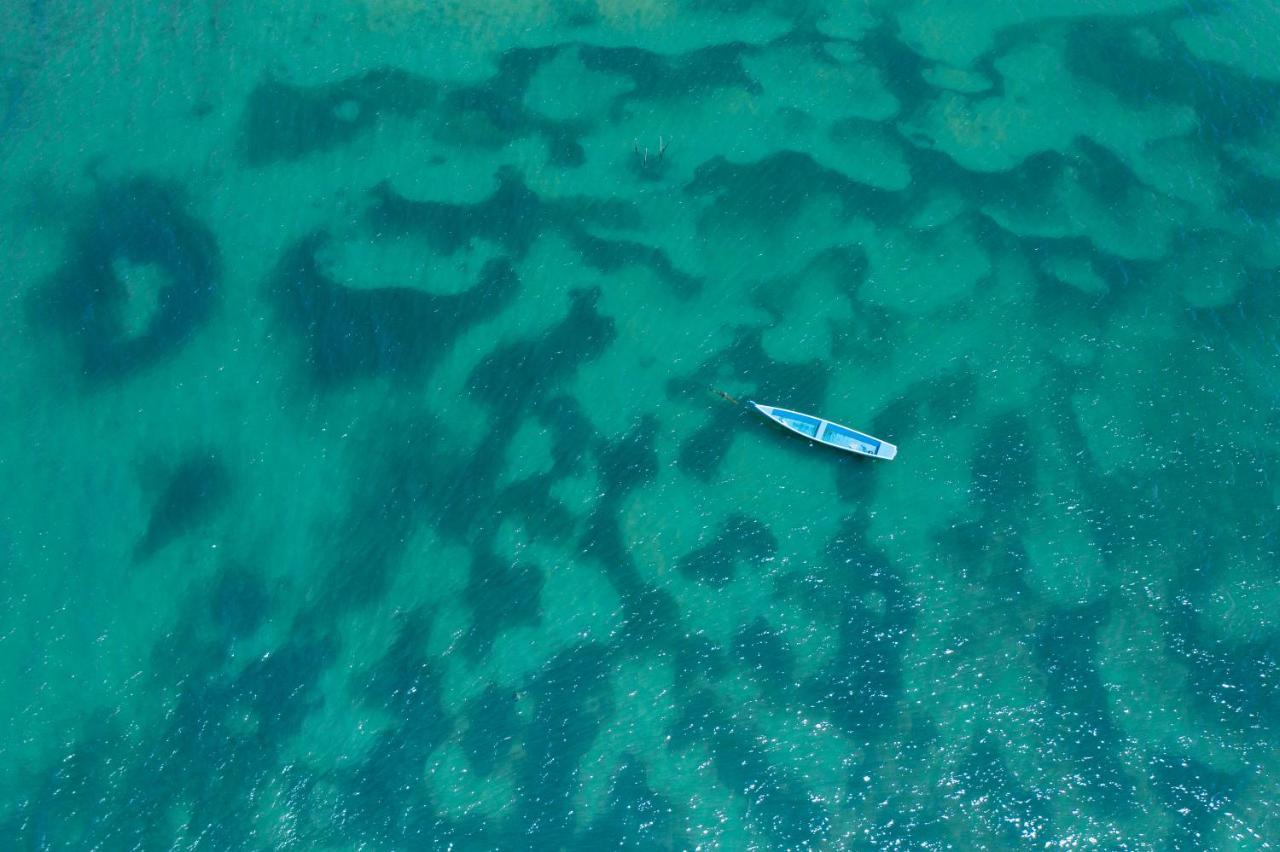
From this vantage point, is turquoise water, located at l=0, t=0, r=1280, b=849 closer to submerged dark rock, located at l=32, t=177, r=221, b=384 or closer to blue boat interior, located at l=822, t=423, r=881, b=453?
submerged dark rock, located at l=32, t=177, r=221, b=384

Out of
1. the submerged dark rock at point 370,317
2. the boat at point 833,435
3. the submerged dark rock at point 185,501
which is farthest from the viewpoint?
the submerged dark rock at point 370,317

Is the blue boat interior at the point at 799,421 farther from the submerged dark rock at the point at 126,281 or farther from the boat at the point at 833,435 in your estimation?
the submerged dark rock at the point at 126,281

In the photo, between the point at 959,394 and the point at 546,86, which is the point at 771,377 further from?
the point at 546,86

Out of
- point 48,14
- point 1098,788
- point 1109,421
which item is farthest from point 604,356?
point 48,14

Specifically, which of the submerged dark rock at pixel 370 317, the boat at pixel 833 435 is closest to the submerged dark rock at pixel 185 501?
the submerged dark rock at pixel 370 317

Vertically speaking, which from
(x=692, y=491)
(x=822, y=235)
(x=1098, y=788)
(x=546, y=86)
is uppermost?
(x=546, y=86)

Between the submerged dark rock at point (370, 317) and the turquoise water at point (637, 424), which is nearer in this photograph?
the turquoise water at point (637, 424)

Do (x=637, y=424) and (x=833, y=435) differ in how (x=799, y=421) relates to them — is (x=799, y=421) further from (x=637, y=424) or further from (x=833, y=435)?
(x=637, y=424)
